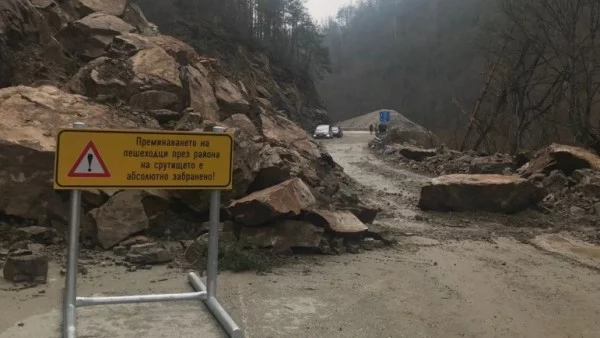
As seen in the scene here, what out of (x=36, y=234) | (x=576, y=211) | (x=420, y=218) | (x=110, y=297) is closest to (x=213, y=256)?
(x=110, y=297)

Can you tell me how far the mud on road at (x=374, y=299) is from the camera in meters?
4.77

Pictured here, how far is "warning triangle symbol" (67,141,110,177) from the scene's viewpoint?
173 inches

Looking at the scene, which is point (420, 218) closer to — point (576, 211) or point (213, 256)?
point (576, 211)

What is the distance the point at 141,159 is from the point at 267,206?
9.51 ft

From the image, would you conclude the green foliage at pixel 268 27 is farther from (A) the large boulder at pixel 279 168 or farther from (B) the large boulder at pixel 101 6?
(A) the large boulder at pixel 279 168

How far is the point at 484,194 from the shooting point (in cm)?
1171

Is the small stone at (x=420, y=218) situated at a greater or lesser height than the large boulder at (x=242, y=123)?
lesser

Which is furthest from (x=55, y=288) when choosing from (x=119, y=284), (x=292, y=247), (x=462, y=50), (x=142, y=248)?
(x=462, y=50)

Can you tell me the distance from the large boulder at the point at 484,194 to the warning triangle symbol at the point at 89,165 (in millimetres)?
8700

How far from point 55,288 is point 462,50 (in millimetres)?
101355

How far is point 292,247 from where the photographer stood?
7.45 metres

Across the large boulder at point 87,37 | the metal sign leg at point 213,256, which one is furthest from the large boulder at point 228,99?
the metal sign leg at point 213,256

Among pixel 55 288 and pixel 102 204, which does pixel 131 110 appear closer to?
pixel 102 204

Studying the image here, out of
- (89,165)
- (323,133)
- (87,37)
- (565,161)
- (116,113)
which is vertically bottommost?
(89,165)
